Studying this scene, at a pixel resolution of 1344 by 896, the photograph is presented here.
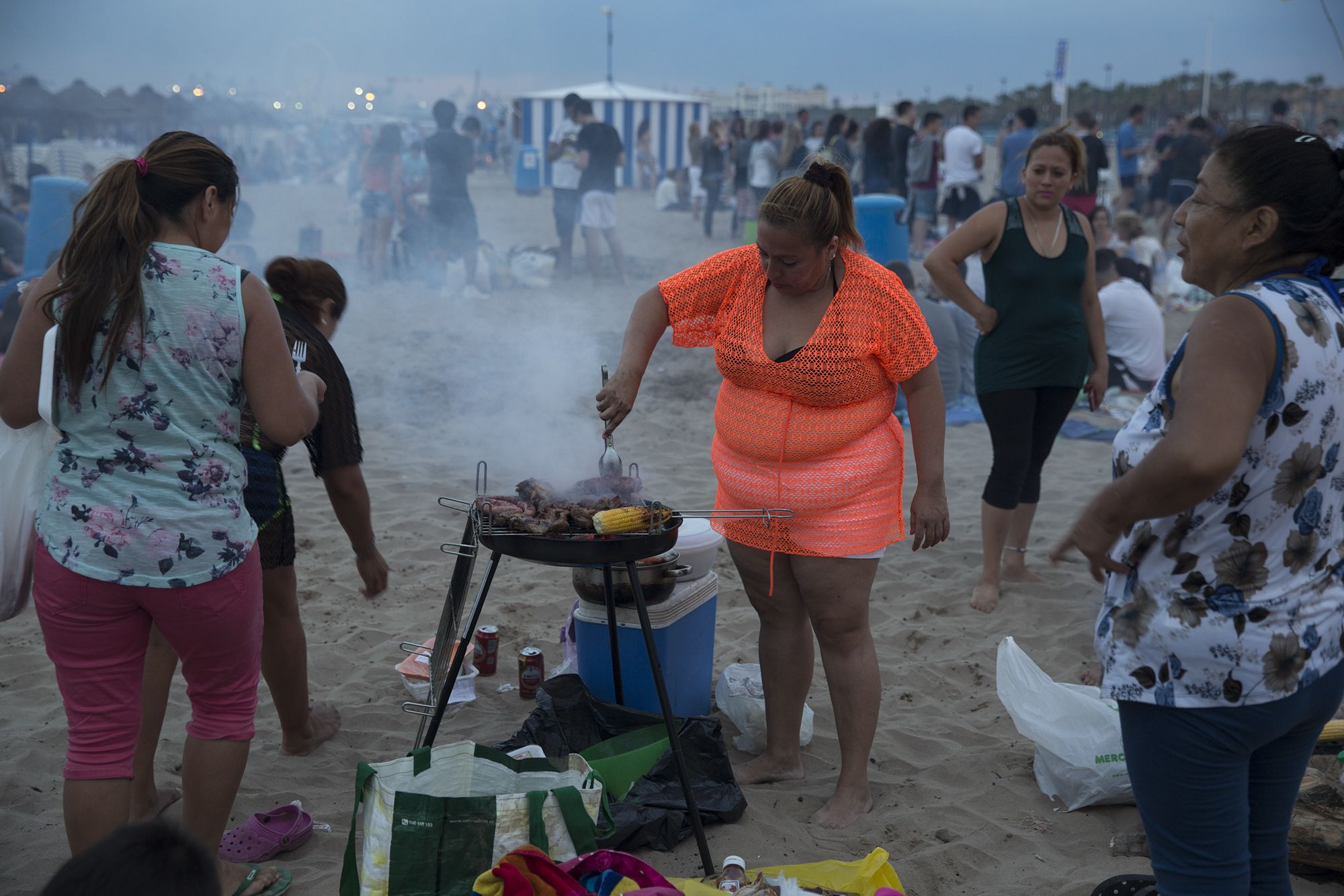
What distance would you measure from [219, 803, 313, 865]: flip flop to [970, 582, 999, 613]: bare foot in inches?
127

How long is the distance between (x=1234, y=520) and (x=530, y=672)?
2.87 m

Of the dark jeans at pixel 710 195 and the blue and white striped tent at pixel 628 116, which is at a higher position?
the blue and white striped tent at pixel 628 116

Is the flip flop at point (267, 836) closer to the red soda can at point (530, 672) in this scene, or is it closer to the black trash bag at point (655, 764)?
the black trash bag at point (655, 764)

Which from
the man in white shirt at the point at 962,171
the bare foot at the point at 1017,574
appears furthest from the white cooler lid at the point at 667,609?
the man in white shirt at the point at 962,171

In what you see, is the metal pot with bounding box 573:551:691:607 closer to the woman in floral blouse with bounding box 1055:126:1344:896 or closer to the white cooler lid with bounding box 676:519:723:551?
the white cooler lid with bounding box 676:519:723:551

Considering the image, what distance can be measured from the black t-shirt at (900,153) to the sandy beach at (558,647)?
670 centimetres

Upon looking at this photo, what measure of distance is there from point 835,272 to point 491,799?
184 centimetres

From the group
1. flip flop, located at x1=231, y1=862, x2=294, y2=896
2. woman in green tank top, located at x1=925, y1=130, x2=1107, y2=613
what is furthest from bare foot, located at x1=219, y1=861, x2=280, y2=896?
woman in green tank top, located at x1=925, y1=130, x2=1107, y2=613

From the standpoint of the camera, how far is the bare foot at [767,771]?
349 centimetres

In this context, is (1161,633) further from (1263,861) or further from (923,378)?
(923,378)

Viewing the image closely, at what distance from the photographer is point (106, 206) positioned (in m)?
2.28

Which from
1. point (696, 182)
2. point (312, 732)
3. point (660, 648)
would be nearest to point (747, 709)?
point (660, 648)

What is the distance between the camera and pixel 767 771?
3.51 m

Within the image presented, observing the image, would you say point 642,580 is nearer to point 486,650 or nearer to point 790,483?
point 790,483
